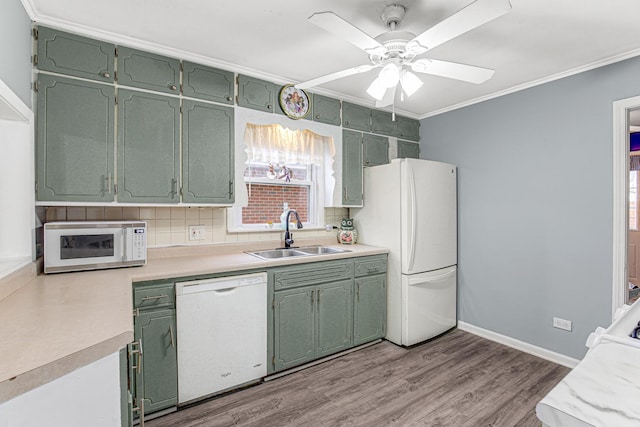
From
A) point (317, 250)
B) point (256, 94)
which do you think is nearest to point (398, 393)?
point (317, 250)

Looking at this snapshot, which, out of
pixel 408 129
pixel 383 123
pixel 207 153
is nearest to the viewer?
pixel 207 153

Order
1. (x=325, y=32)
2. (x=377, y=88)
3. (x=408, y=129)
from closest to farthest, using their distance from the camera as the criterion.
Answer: (x=377, y=88) → (x=325, y=32) → (x=408, y=129)

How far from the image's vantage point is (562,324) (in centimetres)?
269

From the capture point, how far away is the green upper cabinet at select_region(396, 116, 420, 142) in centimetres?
370

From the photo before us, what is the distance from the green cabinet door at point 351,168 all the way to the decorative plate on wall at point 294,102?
1.63 feet

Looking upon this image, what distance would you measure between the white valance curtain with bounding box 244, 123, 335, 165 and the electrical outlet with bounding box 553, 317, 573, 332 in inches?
96.9

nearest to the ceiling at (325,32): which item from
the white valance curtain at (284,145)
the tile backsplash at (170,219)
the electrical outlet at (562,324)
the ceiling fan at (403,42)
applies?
the ceiling fan at (403,42)

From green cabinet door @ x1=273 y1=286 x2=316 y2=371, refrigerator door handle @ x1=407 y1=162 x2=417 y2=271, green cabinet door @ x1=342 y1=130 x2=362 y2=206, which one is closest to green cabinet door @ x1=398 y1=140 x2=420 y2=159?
green cabinet door @ x1=342 y1=130 x2=362 y2=206

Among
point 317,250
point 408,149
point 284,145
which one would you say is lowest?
point 317,250

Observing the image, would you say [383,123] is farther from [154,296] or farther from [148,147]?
[154,296]

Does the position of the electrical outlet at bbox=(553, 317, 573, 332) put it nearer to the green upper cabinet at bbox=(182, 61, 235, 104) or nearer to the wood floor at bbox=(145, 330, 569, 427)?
the wood floor at bbox=(145, 330, 569, 427)

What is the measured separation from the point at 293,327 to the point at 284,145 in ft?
5.34

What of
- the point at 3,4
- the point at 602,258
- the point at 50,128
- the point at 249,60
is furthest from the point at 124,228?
the point at 602,258

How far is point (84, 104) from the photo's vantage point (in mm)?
1983
